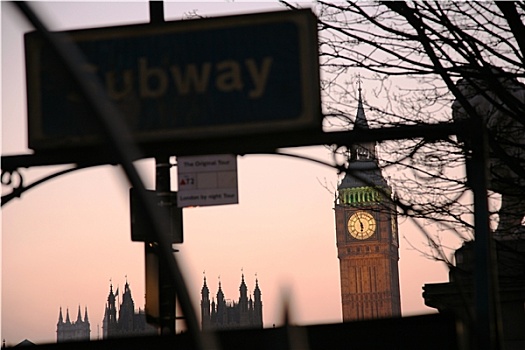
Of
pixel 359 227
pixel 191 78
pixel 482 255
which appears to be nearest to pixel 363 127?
pixel 482 255

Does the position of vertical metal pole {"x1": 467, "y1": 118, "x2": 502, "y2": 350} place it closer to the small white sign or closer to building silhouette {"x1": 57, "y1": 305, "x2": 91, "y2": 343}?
the small white sign

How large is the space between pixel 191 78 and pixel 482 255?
1.53 metres

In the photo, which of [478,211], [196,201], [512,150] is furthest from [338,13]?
[478,211]

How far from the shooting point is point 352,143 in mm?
4316

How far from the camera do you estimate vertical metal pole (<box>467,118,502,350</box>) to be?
3.18 m

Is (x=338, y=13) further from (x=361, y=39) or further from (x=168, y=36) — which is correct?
(x=168, y=36)

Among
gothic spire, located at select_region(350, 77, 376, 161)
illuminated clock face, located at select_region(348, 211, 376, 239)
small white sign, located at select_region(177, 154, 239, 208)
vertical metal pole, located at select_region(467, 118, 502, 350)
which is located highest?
illuminated clock face, located at select_region(348, 211, 376, 239)

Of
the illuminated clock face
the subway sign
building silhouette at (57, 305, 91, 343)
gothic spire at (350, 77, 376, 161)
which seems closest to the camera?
the subway sign

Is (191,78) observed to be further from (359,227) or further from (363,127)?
(359,227)

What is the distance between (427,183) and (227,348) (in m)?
6.40

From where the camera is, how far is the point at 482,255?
3.55 metres

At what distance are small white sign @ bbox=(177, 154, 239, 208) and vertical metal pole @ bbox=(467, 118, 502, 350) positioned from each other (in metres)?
1.98

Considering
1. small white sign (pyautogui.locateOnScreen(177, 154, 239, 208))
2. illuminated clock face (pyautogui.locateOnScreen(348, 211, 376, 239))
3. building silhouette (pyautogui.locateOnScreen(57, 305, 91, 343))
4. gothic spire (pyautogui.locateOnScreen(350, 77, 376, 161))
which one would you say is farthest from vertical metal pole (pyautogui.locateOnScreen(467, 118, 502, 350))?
illuminated clock face (pyautogui.locateOnScreen(348, 211, 376, 239))

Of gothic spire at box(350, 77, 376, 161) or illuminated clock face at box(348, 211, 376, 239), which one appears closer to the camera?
gothic spire at box(350, 77, 376, 161)
